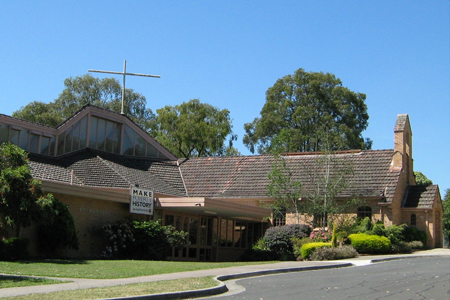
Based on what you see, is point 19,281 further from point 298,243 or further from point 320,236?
point 320,236

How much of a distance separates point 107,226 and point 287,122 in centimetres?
4125

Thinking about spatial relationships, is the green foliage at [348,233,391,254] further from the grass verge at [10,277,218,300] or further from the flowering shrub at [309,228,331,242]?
the grass verge at [10,277,218,300]

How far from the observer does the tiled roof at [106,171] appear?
2942 centimetres

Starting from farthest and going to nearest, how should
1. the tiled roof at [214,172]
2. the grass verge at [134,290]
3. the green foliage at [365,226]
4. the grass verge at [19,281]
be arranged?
the green foliage at [365,226] < the tiled roof at [214,172] < the grass verge at [19,281] < the grass verge at [134,290]

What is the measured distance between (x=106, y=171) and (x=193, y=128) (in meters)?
28.6

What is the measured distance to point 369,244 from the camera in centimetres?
2931

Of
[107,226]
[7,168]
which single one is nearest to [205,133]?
[107,226]

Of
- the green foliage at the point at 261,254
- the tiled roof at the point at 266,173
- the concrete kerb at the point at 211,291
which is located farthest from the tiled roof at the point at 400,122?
the concrete kerb at the point at 211,291

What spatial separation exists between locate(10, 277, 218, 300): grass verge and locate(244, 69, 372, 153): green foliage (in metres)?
47.0

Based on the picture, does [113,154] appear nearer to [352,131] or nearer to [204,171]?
[204,171]

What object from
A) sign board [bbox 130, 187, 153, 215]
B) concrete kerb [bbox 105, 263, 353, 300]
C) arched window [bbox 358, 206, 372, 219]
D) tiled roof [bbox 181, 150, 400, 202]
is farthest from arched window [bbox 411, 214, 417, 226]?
concrete kerb [bbox 105, 263, 353, 300]

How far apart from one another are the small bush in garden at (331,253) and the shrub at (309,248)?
0.24 meters

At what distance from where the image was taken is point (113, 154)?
121ft

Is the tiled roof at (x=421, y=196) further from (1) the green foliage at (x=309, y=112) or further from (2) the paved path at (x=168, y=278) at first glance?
(1) the green foliage at (x=309, y=112)
